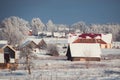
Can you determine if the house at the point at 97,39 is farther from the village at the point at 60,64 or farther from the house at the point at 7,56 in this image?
the house at the point at 7,56

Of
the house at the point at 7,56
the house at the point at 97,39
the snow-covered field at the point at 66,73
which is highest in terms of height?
the house at the point at 97,39

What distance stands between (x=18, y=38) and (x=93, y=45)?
189 ft

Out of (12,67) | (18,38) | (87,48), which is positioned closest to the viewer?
(12,67)

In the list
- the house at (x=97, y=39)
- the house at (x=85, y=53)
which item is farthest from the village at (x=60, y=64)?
the house at (x=97, y=39)

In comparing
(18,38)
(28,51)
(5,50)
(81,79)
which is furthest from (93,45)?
(18,38)

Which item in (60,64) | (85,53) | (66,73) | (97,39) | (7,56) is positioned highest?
(97,39)

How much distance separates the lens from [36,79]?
32.1 metres

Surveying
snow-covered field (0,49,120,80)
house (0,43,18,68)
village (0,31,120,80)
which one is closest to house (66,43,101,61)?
village (0,31,120,80)

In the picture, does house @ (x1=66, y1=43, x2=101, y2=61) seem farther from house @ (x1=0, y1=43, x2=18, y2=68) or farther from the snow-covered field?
house @ (x1=0, y1=43, x2=18, y2=68)

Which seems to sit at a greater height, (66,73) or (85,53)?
(85,53)

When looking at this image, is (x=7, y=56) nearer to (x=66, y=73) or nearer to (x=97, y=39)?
(x=66, y=73)

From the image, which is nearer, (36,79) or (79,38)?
(36,79)

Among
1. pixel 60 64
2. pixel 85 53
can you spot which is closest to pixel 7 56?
pixel 60 64

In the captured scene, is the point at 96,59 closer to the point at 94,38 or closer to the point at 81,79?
the point at 81,79
